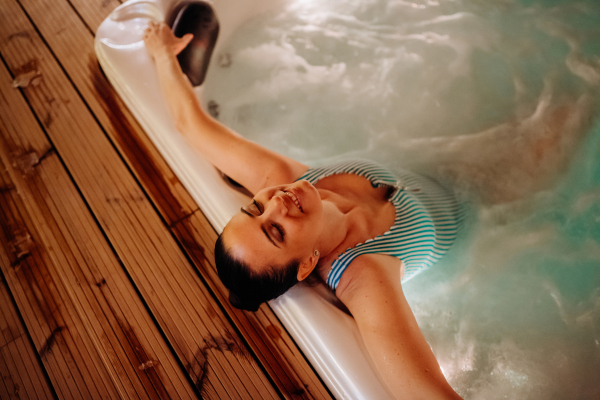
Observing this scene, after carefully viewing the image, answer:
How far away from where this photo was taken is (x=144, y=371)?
0.96 m

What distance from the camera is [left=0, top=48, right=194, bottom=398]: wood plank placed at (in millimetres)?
960

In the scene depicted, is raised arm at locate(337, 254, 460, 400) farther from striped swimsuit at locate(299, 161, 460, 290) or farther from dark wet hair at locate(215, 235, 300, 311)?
dark wet hair at locate(215, 235, 300, 311)

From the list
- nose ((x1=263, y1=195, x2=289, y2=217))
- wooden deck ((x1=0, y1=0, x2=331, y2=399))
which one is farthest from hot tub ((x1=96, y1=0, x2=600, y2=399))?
nose ((x1=263, y1=195, x2=289, y2=217))

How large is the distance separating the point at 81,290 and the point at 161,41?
0.87 metres

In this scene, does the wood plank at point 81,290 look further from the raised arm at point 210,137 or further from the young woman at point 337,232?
the raised arm at point 210,137

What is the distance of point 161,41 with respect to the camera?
1262 millimetres

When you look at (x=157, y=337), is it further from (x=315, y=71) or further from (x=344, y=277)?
(x=315, y=71)

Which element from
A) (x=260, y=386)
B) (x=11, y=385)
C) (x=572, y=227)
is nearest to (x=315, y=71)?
(x=572, y=227)

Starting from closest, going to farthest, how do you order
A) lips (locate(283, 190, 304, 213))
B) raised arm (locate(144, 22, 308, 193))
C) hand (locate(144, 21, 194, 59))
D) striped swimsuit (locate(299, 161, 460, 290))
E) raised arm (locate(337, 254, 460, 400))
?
1. raised arm (locate(337, 254, 460, 400))
2. lips (locate(283, 190, 304, 213))
3. striped swimsuit (locate(299, 161, 460, 290))
4. raised arm (locate(144, 22, 308, 193))
5. hand (locate(144, 21, 194, 59))

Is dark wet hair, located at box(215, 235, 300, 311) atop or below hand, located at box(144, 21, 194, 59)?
below

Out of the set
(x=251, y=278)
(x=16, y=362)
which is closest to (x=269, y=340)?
(x=251, y=278)

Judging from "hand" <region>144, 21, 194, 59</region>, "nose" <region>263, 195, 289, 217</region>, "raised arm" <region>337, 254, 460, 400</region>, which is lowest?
"raised arm" <region>337, 254, 460, 400</region>

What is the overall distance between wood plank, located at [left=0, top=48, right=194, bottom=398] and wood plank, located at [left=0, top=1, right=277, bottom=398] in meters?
0.04

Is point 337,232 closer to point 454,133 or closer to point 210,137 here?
point 210,137
